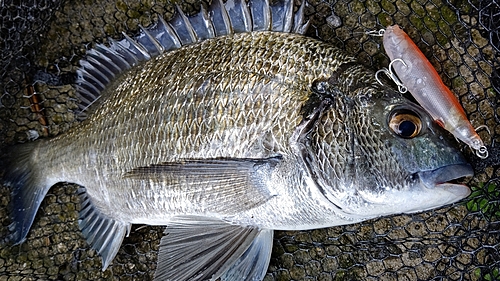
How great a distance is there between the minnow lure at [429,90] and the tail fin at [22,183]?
4.99 ft

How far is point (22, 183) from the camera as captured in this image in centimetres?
211

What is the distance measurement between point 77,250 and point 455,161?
1724mm

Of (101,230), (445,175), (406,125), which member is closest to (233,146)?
(406,125)

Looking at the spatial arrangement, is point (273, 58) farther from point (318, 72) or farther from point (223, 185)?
point (223, 185)

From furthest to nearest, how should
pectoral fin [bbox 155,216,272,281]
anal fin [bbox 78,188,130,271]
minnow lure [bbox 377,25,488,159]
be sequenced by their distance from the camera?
anal fin [bbox 78,188,130,271] < pectoral fin [bbox 155,216,272,281] < minnow lure [bbox 377,25,488,159]

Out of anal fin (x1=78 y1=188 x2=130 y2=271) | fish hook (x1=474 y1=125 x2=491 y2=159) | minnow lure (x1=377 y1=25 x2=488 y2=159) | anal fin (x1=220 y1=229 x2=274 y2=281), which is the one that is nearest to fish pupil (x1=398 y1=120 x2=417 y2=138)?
minnow lure (x1=377 y1=25 x2=488 y2=159)

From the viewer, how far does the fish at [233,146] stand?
1428mm

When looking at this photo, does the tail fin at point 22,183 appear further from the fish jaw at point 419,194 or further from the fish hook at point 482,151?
the fish hook at point 482,151

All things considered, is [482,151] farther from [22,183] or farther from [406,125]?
[22,183]

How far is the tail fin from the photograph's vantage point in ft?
6.86

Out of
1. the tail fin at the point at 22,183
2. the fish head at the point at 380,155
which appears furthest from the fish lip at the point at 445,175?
the tail fin at the point at 22,183

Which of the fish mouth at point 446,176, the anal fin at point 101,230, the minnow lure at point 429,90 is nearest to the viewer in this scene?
the fish mouth at point 446,176

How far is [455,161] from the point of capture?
1.37 m

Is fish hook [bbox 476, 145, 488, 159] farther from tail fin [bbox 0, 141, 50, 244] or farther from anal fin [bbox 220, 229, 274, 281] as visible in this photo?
tail fin [bbox 0, 141, 50, 244]
